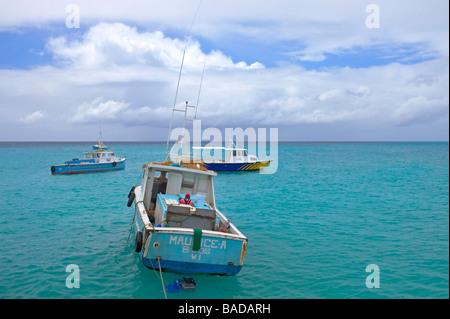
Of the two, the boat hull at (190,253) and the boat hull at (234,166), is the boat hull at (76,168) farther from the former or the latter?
the boat hull at (190,253)

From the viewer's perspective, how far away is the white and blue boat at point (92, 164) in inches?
1559

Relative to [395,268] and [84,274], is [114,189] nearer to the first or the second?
[84,274]

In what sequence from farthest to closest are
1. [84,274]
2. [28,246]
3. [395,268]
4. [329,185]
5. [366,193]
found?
[329,185], [366,193], [28,246], [395,268], [84,274]

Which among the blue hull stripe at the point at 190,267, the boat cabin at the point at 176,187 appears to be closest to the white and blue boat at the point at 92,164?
the boat cabin at the point at 176,187

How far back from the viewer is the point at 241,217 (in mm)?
19406

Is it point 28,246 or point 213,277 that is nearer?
point 213,277

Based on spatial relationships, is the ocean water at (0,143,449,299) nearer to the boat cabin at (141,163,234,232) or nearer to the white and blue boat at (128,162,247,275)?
the white and blue boat at (128,162,247,275)

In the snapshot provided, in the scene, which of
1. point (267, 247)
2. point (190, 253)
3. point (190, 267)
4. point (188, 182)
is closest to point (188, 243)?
point (190, 253)

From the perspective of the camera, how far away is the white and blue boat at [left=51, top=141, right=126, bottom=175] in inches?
1559

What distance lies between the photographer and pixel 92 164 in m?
40.2

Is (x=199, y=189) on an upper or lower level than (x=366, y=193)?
upper

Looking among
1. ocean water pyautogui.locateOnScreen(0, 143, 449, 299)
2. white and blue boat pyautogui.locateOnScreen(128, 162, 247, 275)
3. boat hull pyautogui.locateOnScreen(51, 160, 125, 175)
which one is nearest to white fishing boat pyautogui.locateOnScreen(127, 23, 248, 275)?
white and blue boat pyautogui.locateOnScreen(128, 162, 247, 275)
